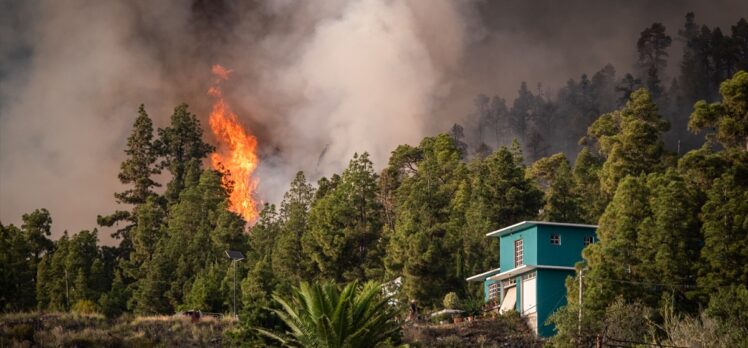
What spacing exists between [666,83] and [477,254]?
3278 inches

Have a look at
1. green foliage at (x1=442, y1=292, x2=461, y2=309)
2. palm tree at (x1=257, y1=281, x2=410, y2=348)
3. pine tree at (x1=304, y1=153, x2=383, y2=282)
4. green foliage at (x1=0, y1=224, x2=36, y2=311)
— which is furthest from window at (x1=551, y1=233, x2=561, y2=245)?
green foliage at (x1=0, y1=224, x2=36, y2=311)

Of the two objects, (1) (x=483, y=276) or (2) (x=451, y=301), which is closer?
(2) (x=451, y=301)

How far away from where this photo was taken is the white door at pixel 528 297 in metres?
57.5

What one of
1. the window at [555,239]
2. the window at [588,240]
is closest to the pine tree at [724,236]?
the window at [588,240]

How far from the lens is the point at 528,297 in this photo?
5828cm

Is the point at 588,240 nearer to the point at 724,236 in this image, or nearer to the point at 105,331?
the point at 724,236

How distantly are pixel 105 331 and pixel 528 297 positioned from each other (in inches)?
873

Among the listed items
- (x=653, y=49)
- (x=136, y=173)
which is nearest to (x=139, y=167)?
(x=136, y=173)

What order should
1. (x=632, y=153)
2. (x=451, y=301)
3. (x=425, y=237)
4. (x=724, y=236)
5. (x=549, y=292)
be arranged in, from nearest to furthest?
(x=724, y=236)
(x=549, y=292)
(x=451, y=301)
(x=632, y=153)
(x=425, y=237)

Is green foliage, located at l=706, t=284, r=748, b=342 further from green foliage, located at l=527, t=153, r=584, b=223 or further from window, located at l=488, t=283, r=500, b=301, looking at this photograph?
green foliage, located at l=527, t=153, r=584, b=223

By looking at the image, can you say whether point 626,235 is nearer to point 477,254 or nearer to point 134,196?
point 477,254

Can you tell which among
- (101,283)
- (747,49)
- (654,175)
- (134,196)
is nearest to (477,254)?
(654,175)

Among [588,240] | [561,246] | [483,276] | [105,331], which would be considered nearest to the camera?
[105,331]

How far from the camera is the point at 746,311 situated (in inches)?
1797
